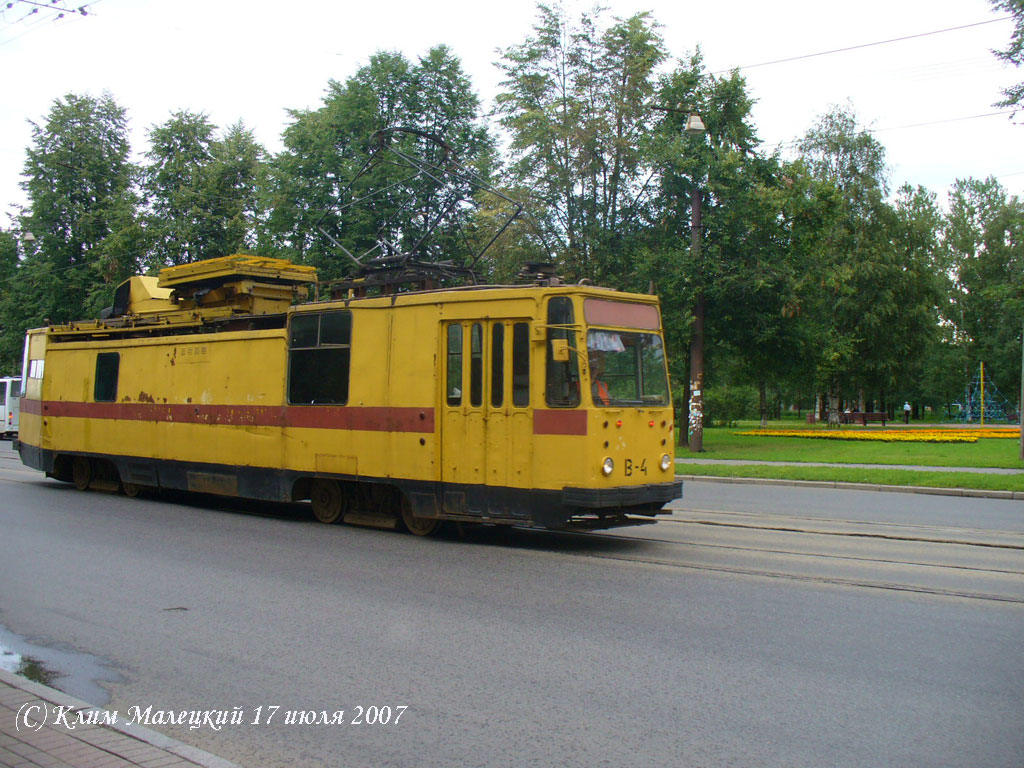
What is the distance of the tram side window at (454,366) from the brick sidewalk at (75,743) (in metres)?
6.45

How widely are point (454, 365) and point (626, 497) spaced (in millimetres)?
2662

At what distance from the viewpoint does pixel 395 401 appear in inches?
463

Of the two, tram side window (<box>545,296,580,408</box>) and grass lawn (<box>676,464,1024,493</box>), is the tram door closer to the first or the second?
tram side window (<box>545,296,580,408</box>)

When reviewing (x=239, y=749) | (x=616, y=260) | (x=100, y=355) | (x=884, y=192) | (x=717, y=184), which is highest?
(x=884, y=192)

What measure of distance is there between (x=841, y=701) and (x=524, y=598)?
3.32 meters

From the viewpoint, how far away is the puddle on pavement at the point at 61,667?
573 centimetres

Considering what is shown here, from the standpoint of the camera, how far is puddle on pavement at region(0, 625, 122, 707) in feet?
18.8

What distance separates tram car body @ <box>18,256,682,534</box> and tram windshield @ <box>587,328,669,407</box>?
0.08 feet

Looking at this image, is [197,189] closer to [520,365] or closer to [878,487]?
[878,487]

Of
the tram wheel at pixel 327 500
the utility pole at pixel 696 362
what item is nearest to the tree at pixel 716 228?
the utility pole at pixel 696 362

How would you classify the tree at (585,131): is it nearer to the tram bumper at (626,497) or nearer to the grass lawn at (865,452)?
the grass lawn at (865,452)

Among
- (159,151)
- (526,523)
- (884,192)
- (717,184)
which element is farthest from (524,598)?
(884,192)

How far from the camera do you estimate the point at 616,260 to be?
106ft

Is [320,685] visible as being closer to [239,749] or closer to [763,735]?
[239,749]
